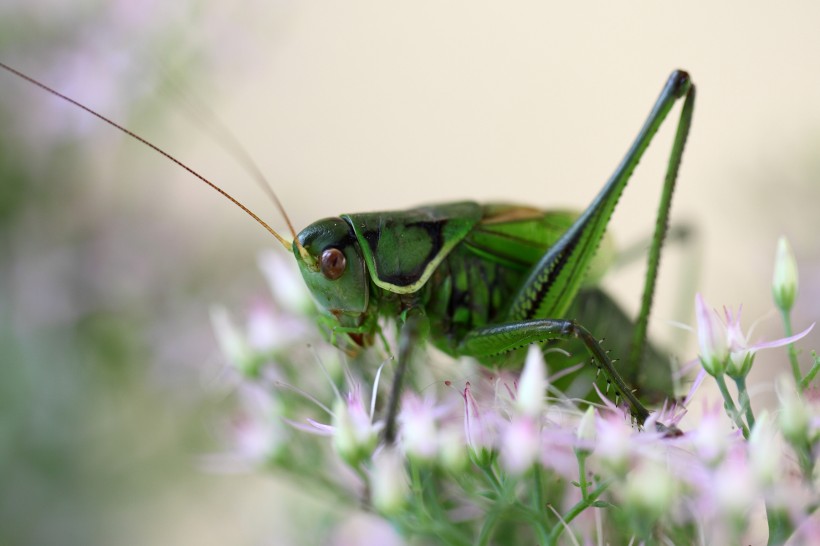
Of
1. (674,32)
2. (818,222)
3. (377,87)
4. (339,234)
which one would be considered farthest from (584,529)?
(377,87)

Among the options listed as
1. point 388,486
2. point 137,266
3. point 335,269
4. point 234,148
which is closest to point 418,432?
point 388,486

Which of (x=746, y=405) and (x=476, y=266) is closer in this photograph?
(x=746, y=405)

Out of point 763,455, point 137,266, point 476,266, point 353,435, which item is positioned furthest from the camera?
point 137,266

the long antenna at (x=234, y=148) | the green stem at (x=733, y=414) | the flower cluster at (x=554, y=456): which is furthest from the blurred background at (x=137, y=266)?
the green stem at (x=733, y=414)

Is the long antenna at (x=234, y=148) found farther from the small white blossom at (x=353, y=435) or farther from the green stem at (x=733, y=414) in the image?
the green stem at (x=733, y=414)

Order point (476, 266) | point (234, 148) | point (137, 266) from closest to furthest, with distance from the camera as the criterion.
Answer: point (476, 266) < point (137, 266) < point (234, 148)

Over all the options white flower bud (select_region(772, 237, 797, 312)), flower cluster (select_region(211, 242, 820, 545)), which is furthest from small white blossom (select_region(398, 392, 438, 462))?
white flower bud (select_region(772, 237, 797, 312))

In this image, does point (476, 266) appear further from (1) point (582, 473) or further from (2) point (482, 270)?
(1) point (582, 473)

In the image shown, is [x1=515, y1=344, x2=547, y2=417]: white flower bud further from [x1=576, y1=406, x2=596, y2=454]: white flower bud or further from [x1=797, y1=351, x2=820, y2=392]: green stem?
[x1=797, y1=351, x2=820, y2=392]: green stem

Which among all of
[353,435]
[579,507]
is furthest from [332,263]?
[579,507]

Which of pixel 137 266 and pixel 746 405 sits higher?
pixel 137 266
